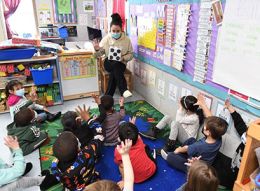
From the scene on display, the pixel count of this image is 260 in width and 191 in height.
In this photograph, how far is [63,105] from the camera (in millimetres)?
3330

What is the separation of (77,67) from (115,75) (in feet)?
1.87

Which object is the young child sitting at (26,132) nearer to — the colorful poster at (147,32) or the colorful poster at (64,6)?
the colorful poster at (147,32)

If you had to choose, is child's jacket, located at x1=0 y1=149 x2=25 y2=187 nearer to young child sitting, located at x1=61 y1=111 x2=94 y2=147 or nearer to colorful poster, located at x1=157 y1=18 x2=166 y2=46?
young child sitting, located at x1=61 y1=111 x2=94 y2=147

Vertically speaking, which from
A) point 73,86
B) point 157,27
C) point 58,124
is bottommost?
point 58,124

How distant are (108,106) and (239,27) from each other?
1330 mm

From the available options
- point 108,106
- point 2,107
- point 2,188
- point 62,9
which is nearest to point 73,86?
point 2,107

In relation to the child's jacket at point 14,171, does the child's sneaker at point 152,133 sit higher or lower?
lower

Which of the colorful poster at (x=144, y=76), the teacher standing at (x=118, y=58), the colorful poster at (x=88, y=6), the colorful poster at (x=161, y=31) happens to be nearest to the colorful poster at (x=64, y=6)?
the colorful poster at (x=88, y=6)

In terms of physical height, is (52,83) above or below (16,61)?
below

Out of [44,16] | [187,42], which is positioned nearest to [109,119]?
[187,42]

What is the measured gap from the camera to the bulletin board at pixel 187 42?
1972mm

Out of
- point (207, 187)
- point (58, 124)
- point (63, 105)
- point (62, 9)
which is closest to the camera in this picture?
point (207, 187)

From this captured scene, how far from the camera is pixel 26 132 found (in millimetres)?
2277

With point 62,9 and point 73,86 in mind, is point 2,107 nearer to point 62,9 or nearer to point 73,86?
point 73,86
